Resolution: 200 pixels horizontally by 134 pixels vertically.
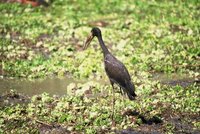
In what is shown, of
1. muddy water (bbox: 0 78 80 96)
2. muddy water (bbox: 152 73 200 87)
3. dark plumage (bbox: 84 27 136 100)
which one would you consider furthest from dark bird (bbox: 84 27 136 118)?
muddy water (bbox: 152 73 200 87)

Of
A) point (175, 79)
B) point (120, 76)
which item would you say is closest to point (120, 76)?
point (120, 76)

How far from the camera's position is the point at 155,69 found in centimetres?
1738

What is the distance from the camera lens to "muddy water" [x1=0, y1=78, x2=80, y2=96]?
1574 centimetres

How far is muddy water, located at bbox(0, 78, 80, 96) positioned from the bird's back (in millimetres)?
3074

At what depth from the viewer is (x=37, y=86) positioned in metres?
16.3

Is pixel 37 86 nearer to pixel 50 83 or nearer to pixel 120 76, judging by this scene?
pixel 50 83

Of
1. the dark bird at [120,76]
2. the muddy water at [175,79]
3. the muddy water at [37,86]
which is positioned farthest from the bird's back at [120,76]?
the muddy water at [175,79]

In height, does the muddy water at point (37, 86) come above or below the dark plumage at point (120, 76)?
below

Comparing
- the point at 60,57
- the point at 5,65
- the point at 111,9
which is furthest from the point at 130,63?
the point at 111,9

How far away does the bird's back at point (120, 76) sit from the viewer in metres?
12.0

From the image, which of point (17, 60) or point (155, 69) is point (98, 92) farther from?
point (17, 60)

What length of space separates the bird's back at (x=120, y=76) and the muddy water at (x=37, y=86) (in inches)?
121

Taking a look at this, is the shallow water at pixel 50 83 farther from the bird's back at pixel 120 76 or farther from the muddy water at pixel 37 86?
the bird's back at pixel 120 76

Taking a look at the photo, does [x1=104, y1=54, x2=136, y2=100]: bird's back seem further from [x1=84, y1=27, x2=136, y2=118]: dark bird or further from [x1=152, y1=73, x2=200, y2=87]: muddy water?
[x1=152, y1=73, x2=200, y2=87]: muddy water
